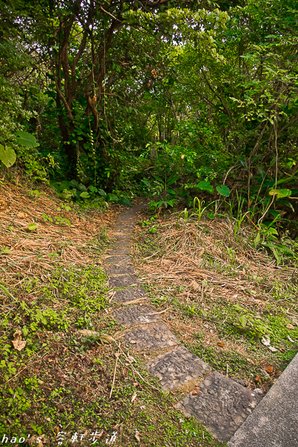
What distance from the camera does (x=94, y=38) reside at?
352 centimetres

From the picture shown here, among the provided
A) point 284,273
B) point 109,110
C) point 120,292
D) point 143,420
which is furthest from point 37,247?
point 109,110

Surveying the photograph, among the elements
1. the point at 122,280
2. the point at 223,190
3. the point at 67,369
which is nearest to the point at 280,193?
the point at 223,190

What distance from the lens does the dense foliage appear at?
2.80 meters

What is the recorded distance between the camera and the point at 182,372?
1367 mm

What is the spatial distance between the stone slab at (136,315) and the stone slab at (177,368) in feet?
0.86

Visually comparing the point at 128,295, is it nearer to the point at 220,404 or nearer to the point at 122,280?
the point at 122,280

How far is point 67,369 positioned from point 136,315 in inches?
22.1

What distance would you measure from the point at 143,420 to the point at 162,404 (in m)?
0.11

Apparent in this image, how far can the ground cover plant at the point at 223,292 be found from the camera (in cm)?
158

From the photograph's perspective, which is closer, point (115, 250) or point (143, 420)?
point (143, 420)

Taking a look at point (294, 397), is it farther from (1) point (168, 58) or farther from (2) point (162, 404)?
(1) point (168, 58)

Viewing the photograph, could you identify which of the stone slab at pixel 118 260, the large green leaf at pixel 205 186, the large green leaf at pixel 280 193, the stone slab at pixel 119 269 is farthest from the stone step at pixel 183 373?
the large green leaf at pixel 280 193

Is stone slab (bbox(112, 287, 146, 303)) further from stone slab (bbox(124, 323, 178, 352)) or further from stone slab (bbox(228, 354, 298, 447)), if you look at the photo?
stone slab (bbox(228, 354, 298, 447))

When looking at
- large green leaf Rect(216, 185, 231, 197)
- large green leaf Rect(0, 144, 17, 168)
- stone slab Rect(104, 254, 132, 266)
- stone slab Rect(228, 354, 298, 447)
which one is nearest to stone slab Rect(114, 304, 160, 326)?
stone slab Rect(104, 254, 132, 266)
